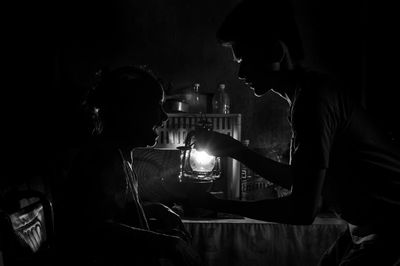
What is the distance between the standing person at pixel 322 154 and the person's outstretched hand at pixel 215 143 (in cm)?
44

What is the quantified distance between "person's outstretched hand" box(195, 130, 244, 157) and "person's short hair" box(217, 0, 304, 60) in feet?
1.91

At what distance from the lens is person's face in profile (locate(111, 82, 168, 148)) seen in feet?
6.73

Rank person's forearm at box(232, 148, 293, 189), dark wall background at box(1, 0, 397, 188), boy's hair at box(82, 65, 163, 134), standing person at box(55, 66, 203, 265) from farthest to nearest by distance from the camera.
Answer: dark wall background at box(1, 0, 397, 188) < person's forearm at box(232, 148, 293, 189) < boy's hair at box(82, 65, 163, 134) < standing person at box(55, 66, 203, 265)

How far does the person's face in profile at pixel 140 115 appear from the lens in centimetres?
205

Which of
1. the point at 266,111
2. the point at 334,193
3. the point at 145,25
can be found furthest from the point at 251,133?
the point at 334,193

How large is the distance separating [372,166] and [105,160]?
132cm

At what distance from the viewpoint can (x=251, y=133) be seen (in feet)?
16.0

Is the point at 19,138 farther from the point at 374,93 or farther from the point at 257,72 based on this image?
the point at 374,93

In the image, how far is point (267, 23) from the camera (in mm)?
1797

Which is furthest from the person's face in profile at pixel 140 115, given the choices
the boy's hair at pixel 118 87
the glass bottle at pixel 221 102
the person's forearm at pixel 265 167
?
the glass bottle at pixel 221 102

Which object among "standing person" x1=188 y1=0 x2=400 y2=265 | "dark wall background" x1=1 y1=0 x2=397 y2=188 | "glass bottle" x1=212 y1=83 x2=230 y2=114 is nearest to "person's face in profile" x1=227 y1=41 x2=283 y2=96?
"standing person" x1=188 y1=0 x2=400 y2=265

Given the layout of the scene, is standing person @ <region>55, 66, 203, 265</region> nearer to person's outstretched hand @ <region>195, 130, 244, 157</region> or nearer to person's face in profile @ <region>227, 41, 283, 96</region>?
person's outstretched hand @ <region>195, 130, 244, 157</region>

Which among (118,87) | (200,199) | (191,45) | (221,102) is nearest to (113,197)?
(200,199)

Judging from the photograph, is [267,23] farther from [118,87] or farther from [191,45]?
[191,45]
